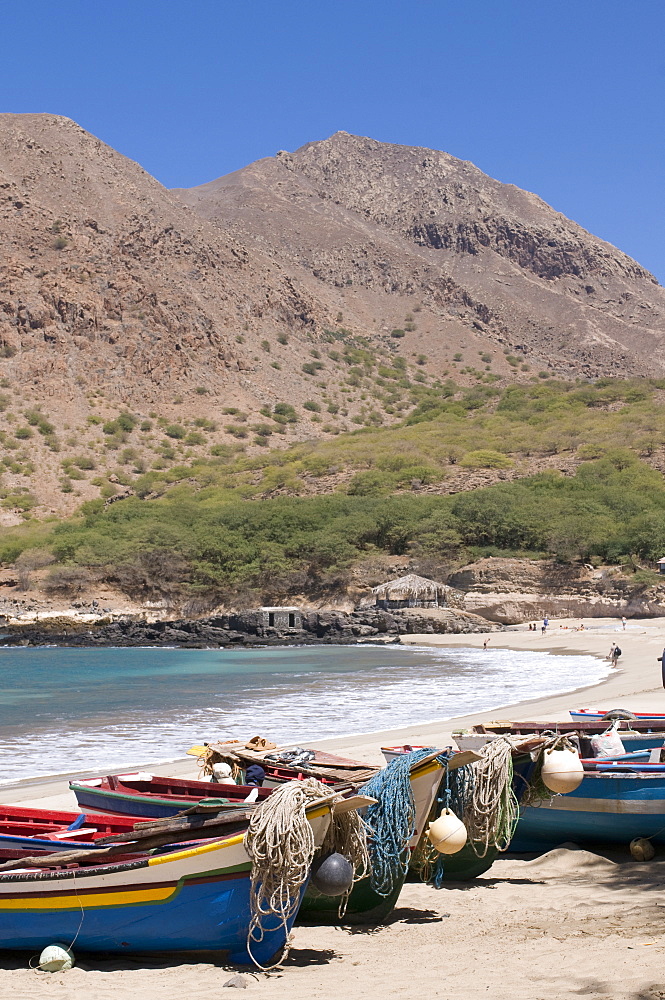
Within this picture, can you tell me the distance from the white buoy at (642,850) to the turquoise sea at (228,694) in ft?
26.3

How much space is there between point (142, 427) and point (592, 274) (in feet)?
341

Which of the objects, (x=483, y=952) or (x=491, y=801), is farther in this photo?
(x=491, y=801)

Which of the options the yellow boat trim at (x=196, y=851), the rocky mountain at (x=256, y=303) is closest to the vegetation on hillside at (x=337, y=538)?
the rocky mountain at (x=256, y=303)

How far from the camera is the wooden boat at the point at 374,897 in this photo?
7164 mm

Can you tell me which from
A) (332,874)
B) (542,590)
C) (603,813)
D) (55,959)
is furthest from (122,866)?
(542,590)

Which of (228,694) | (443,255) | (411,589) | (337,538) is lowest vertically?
(228,694)

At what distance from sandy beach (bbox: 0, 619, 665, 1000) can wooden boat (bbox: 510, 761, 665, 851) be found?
205 mm

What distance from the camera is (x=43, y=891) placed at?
20.7ft

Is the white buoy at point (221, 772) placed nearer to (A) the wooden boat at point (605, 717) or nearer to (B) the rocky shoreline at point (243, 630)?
(A) the wooden boat at point (605, 717)

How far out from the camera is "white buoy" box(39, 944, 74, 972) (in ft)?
20.9

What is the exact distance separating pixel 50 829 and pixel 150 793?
121 centimetres

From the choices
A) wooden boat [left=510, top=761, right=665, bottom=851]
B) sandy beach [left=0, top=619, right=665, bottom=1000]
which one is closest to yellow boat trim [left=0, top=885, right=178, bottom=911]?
sandy beach [left=0, top=619, right=665, bottom=1000]

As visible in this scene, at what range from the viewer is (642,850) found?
27.9 ft

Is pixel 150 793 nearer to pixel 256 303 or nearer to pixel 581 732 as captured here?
pixel 581 732
